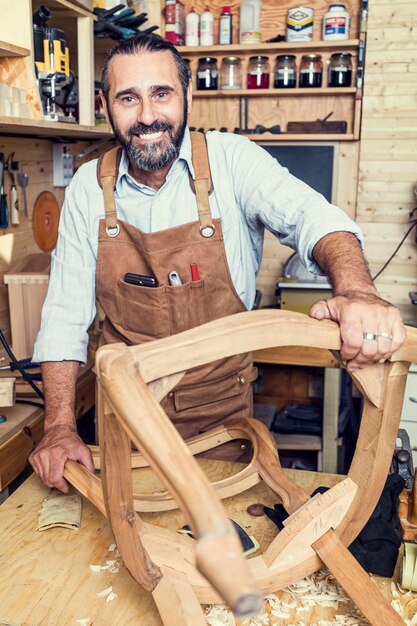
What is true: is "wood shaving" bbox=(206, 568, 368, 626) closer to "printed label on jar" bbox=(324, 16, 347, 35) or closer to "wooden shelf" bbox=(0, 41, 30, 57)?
"wooden shelf" bbox=(0, 41, 30, 57)

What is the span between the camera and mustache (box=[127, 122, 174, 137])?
1.60 metres

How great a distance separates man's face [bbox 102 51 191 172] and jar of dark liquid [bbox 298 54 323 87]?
174cm

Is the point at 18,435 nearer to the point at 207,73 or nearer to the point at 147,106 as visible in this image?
the point at 147,106

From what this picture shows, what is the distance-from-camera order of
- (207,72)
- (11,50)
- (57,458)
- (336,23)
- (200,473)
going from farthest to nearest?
(207,72) < (336,23) < (11,50) < (57,458) < (200,473)

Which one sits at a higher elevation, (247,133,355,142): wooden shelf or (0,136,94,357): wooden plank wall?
(247,133,355,142): wooden shelf

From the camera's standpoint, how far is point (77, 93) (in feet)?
7.97

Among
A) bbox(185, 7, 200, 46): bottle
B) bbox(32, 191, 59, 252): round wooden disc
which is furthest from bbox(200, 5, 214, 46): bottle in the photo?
bbox(32, 191, 59, 252): round wooden disc

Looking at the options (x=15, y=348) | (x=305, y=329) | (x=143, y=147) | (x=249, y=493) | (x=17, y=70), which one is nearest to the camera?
(x=305, y=329)

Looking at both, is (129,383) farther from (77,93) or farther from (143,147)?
(77,93)

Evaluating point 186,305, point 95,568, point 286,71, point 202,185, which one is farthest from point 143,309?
point 286,71

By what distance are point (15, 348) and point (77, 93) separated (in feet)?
3.21

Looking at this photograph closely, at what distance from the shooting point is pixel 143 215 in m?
1.67

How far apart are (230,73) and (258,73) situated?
0.47ft

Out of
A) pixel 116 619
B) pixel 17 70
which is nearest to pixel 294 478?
pixel 116 619
